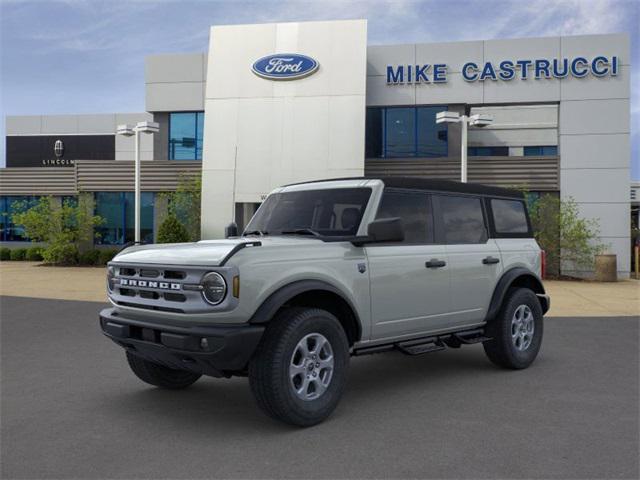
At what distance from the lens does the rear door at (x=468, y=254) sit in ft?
19.3

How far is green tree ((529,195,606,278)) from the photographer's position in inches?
798

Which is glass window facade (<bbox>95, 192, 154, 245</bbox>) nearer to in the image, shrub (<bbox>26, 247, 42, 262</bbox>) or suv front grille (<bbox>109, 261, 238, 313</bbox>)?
shrub (<bbox>26, 247, 42, 262</bbox>)

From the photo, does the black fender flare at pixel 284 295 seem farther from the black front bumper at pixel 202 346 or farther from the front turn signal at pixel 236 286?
the front turn signal at pixel 236 286

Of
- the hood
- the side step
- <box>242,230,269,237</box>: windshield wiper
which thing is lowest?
the side step

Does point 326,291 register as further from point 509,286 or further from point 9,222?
point 9,222

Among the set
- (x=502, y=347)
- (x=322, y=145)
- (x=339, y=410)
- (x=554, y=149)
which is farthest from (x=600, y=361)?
(x=554, y=149)

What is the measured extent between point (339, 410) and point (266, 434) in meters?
0.82

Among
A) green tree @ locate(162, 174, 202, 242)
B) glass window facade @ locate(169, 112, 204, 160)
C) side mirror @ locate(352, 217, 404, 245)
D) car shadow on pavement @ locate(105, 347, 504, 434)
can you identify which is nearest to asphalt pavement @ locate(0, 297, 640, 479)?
car shadow on pavement @ locate(105, 347, 504, 434)

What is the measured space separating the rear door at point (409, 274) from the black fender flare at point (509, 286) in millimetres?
749

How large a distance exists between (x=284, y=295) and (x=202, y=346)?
2.26 ft

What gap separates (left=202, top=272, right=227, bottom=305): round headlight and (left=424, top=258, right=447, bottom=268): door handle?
6.96ft

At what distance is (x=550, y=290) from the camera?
16266 mm

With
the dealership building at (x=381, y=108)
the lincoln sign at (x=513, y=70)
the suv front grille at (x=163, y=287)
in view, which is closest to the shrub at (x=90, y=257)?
the dealership building at (x=381, y=108)

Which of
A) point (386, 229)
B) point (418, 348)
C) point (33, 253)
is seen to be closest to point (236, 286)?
point (386, 229)
